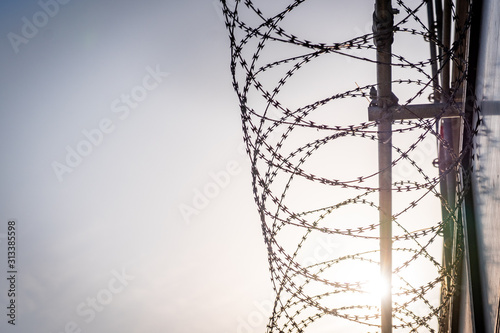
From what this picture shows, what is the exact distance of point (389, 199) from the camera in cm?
546

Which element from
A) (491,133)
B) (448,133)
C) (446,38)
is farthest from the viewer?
(448,133)

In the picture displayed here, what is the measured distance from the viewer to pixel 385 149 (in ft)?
17.9

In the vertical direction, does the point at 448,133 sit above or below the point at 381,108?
above

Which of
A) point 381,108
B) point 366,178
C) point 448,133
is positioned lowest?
point 366,178

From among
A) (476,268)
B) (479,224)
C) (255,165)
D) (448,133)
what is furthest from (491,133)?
(448,133)

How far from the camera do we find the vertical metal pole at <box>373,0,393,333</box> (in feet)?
17.7

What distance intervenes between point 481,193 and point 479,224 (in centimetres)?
48

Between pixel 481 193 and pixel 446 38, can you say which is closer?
pixel 481 193

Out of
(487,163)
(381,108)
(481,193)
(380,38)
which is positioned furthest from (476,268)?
(380,38)

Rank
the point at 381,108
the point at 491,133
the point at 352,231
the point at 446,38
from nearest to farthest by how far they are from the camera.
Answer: the point at 352,231
the point at 491,133
the point at 381,108
the point at 446,38

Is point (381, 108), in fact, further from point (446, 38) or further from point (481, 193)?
point (446, 38)

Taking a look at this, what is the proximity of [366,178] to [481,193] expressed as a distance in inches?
73.1

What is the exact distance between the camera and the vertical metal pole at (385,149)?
5.39 meters

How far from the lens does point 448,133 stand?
8.12 metres
